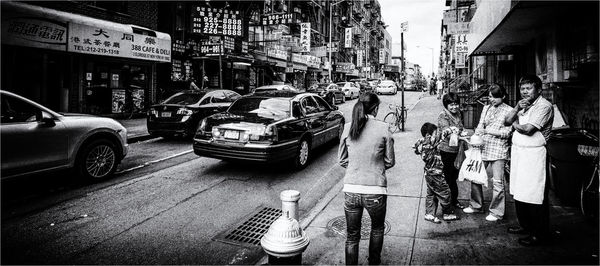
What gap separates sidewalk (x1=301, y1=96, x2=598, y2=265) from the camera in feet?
12.4

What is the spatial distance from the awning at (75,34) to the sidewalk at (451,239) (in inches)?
482

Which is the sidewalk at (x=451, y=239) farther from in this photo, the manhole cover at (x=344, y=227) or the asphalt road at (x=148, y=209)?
the asphalt road at (x=148, y=209)

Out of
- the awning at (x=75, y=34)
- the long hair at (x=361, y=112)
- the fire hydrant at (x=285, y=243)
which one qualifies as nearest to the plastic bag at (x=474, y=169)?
the long hair at (x=361, y=112)

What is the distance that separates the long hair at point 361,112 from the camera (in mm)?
3322

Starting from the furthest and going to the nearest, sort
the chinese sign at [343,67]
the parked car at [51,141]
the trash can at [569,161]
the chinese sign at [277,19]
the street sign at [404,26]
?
the chinese sign at [343,67] < the chinese sign at [277,19] < the street sign at [404,26] < the parked car at [51,141] < the trash can at [569,161]

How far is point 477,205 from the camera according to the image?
201 inches

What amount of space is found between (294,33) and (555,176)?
34.5 m

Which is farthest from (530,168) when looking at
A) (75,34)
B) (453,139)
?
(75,34)

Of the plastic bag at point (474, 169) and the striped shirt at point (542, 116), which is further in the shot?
the plastic bag at point (474, 169)

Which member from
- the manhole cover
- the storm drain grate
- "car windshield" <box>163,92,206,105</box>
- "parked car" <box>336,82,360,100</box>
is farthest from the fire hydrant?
"parked car" <box>336,82,360,100</box>

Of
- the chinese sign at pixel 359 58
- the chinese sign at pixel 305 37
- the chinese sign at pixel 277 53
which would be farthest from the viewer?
the chinese sign at pixel 359 58

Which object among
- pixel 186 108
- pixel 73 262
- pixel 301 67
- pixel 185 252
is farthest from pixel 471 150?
pixel 301 67

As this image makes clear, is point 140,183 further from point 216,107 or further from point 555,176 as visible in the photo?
point 555,176

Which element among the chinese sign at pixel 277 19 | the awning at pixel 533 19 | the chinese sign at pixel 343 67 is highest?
the chinese sign at pixel 343 67
